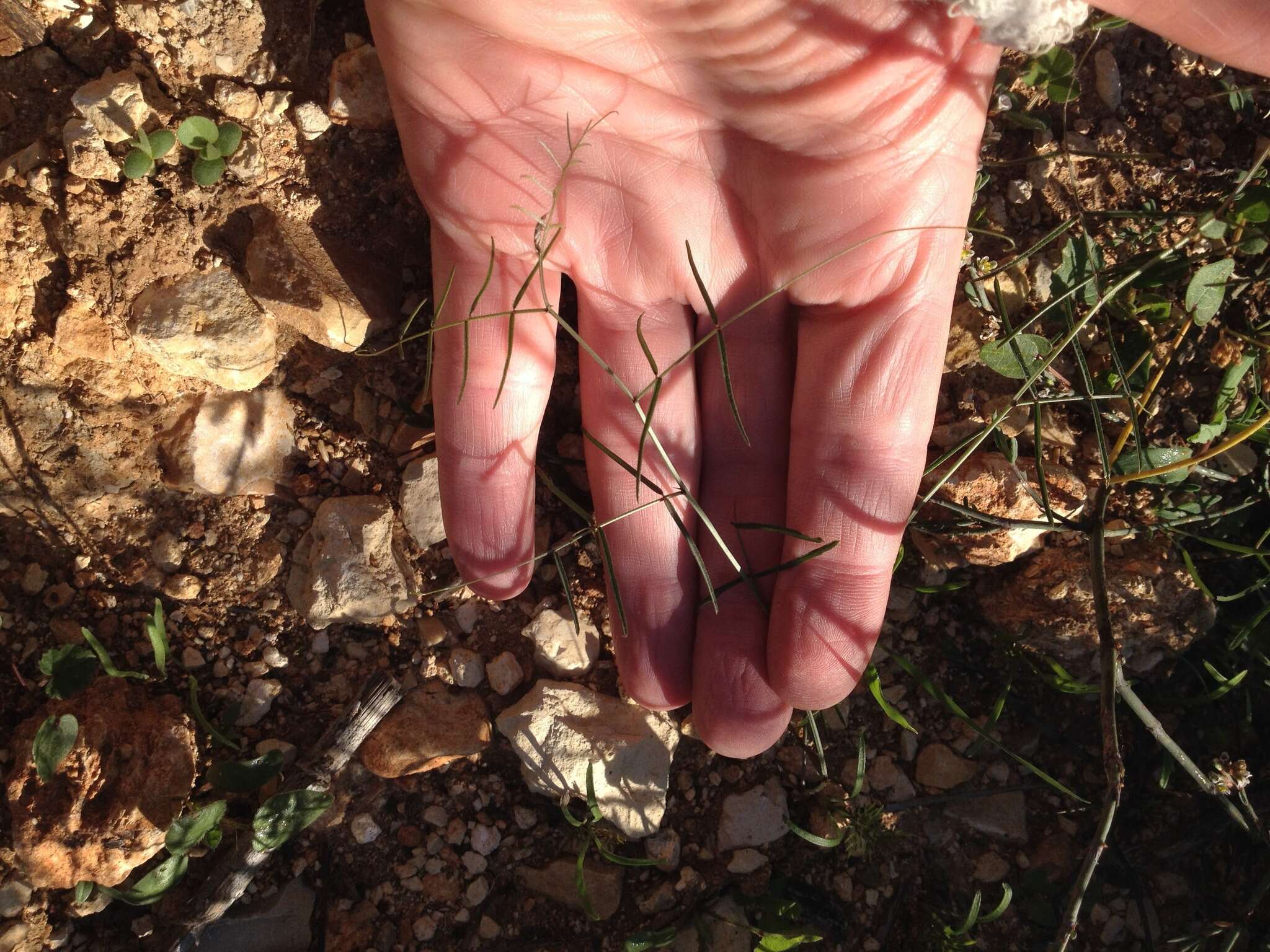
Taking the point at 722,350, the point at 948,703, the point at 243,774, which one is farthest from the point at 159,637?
the point at 948,703

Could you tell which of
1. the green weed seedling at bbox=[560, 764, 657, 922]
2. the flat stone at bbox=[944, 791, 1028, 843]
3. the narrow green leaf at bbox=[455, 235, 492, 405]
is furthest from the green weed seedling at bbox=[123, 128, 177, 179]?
the flat stone at bbox=[944, 791, 1028, 843]

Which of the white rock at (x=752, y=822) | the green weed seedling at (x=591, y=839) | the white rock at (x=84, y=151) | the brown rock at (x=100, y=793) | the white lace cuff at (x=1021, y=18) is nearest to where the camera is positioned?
the white lace cuff at (x=1021, y=18)

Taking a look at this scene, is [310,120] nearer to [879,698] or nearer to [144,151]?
[144,151]

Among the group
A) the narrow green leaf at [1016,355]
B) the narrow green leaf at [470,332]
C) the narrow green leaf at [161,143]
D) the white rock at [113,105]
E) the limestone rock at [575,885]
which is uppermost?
the white rock at [113,105]

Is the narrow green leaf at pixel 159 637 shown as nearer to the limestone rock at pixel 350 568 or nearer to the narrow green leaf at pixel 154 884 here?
the limestone rock at pixel 350 568

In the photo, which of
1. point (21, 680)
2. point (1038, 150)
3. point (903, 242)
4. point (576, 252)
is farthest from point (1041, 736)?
point (21, 680)

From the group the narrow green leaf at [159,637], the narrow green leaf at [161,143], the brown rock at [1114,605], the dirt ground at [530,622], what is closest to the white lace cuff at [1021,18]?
the dirt ground at [530,622]

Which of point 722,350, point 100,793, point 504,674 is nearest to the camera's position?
point 722,350
